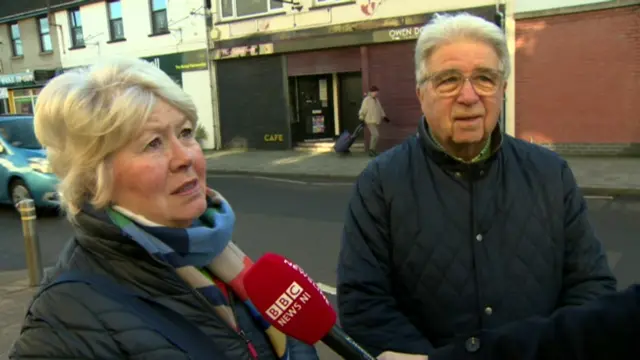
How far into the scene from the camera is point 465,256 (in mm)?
1910

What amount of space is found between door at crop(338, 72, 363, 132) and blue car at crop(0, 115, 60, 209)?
9.64 meters

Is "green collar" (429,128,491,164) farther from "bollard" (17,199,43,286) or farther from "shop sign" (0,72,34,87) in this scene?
"shop sign" (0,72,34,87)

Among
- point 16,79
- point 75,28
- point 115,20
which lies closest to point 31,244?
point 115,20

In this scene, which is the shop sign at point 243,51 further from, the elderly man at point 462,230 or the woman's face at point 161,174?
the woman's face at point 161,174

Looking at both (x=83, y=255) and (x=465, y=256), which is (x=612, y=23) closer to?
(x=465, y=256)

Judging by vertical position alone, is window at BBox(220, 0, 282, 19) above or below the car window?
above

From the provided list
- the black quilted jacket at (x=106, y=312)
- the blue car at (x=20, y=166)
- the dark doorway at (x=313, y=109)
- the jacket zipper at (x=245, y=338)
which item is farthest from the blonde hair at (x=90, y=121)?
the dark doorway at (x=313, y=109)

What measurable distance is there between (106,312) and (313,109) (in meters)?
16.6

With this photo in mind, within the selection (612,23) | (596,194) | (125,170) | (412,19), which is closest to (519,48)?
(612,23)

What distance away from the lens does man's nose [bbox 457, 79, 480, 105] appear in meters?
1.92

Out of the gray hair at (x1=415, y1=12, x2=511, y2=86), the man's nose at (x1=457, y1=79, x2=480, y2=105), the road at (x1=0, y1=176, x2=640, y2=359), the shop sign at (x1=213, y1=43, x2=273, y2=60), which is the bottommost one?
the road at (x1=0, y1=176, x2=640, y2=359)

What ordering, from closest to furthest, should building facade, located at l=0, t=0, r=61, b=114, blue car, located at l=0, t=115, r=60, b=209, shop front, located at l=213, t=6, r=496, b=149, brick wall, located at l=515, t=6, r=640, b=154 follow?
blue car, located at l=0, t=115, r=60, b=209 → brick wall, located at l=515, t=6, r=640, b=154 → shop front, located at l=213, t=6, r=496, b=149 → building facade, located at l=0, t=0, r=61, b=114

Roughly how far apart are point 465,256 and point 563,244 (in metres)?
0.38

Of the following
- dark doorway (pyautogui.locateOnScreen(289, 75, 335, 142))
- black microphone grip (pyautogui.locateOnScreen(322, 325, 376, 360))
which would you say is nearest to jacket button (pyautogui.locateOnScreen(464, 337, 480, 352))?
black microphone grip (pyautogui.locateOnScreen(322, 325, 376, 360))
